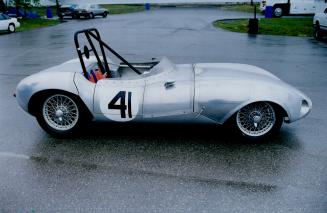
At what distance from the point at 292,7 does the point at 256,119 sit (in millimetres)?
27690

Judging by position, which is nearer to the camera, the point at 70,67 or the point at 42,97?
the point at 42,97

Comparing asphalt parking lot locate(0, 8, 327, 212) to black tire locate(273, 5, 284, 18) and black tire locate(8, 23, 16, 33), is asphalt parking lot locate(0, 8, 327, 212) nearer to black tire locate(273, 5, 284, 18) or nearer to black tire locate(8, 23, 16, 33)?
black tire locate(8, 23, 16, 33)

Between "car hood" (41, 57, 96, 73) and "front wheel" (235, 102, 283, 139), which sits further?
"car hood" (41, 57, 96, 73)

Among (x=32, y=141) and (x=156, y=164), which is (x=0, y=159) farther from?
(x=156, y=164)

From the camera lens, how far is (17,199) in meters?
3.49

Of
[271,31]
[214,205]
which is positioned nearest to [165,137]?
[214,205]

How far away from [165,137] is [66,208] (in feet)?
6.58

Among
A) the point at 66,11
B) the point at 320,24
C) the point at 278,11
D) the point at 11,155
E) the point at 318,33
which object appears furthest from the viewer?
the point at 66,11

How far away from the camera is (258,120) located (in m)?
4.66

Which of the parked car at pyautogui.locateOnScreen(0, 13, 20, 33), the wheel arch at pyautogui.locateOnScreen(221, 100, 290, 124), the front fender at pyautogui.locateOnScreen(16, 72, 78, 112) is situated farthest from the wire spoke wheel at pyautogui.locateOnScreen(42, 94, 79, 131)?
the parked car at pyautogui.locateOnScreen(0, 13, 20, 33)

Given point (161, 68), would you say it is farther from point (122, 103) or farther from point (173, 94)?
point (122, 103)

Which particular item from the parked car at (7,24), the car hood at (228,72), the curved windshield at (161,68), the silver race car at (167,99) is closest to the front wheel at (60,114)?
the silver race car at (167,99)

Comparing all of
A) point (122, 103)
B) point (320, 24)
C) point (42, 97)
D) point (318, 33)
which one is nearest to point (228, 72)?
point (122, 103)

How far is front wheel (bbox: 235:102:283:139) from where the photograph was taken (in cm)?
464
